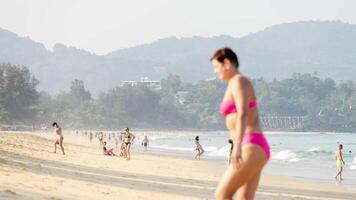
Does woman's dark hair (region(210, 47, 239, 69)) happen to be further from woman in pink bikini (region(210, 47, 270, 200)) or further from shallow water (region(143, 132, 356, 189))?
shallow water (region(143, 132, 356, 189))

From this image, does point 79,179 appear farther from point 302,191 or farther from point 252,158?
point 252,158

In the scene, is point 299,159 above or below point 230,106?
below

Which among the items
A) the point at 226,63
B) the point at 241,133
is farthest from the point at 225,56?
the point at 241,133

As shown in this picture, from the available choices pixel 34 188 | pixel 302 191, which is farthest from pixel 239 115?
pixel 302 191

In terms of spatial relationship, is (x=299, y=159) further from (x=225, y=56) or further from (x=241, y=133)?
(x=241, y=133)

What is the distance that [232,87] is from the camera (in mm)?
5539

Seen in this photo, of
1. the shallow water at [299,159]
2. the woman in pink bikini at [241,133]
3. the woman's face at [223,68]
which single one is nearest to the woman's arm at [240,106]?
the woman in pink bikini at [241,133]

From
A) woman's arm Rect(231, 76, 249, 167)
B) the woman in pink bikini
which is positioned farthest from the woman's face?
woman's arm Rect(231, 76, 249, 167)

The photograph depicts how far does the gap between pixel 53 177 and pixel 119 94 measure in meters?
179

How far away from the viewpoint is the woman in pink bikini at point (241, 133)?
544cm

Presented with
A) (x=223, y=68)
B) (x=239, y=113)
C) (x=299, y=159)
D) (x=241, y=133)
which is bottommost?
(x=299, y=159)

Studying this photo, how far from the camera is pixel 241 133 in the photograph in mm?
5410

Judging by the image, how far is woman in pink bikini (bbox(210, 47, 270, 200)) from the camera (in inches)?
214

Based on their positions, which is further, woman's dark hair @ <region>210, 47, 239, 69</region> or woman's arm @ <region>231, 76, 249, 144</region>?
woman's dark hair @ <region>210, 47, 239, 69</region>
